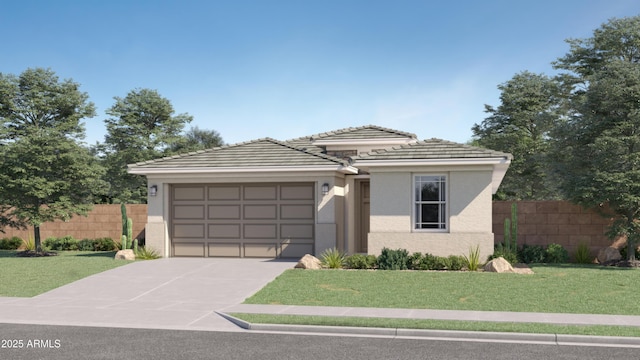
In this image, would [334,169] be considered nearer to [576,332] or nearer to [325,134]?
[325,134]

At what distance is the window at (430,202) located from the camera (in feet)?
65.9

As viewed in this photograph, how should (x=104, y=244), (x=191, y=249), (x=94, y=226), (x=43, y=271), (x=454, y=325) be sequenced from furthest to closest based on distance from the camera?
(x=94, y=226) → (x=104, y=244) → (x=191, y=249) → (x=43, y=271) → (x=454, y=325)

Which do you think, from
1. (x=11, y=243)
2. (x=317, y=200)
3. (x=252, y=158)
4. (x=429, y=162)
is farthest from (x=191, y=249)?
(x=11, y=243)

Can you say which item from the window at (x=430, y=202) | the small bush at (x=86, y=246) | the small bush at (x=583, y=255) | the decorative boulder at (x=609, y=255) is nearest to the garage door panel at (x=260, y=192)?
the window at (x=430, y=202)

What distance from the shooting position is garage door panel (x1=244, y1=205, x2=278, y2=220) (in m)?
22.1

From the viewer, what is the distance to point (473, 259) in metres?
18.7

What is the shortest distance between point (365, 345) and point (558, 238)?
1435 cm

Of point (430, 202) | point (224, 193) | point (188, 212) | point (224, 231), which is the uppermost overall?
point (224, 193)

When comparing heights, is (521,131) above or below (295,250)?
above

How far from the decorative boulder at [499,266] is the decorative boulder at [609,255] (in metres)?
4.77

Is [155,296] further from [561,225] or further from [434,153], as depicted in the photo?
[561,225]

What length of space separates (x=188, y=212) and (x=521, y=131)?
26.4 metres

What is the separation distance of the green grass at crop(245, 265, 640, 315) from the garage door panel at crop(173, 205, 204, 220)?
18.7 feet

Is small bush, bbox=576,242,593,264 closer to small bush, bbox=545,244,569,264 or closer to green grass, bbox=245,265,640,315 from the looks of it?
small bush, bbox=545,244,569,264
